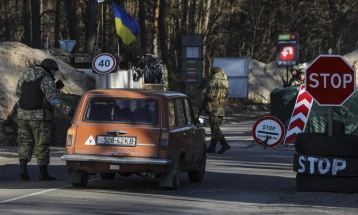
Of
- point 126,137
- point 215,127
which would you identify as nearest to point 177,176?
point 126,137

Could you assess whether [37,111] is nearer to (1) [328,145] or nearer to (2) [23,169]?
(2) [23,169]

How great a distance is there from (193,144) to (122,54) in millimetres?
22680

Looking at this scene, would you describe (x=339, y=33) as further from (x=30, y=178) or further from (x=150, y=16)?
(x=30, y=178)

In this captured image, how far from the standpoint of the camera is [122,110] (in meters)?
13.2

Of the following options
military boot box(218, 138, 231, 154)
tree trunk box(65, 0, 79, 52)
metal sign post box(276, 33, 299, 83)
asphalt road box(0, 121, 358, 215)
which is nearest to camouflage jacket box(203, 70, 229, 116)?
military boot box(218, 138, 231, 154)

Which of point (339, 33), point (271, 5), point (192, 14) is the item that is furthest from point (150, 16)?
point (339, 33)

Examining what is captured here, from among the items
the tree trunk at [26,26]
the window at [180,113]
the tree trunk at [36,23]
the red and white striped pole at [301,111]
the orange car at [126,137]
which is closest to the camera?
the orange car at [126,137]

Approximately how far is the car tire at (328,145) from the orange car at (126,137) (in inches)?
71.4

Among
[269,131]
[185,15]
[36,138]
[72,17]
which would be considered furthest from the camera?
[185,15]

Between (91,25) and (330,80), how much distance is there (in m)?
27.8

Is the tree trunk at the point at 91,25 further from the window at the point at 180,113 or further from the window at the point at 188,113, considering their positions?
the window at the point at 180,113

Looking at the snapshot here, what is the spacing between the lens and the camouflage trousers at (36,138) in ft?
47.0

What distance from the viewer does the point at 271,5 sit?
6150 cm

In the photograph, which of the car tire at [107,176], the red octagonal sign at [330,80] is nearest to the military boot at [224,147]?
the car tire at [107,176]
